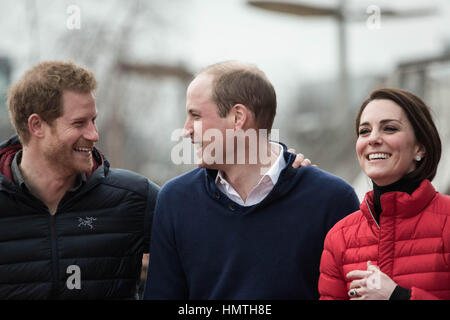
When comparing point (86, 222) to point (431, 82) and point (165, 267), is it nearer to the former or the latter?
point (165, 267)

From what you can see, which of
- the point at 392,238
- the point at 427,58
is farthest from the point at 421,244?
the point at 427,58

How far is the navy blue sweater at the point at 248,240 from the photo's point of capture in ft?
9.91

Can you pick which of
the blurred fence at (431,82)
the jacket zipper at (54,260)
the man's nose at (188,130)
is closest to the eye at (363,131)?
the man's nose at (188,130)

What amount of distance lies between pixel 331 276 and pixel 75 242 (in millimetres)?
1355

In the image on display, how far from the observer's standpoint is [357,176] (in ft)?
42.1

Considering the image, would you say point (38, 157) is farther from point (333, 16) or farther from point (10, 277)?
point (333, 16)

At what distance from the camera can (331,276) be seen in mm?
2750

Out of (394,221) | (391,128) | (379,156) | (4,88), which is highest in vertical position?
(4,88)

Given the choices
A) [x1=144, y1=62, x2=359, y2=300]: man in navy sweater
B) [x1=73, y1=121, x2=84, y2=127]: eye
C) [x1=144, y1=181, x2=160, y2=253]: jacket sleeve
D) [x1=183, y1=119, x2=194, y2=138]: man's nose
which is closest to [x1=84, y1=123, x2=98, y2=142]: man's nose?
[x1=73, y1=121, x2=84, y2=127]: eye

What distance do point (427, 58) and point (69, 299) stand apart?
951cm

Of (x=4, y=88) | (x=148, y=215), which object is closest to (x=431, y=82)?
(x=4, y=88)

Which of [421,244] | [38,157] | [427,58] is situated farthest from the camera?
[427,58]

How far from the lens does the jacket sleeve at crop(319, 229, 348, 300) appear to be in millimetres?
2727

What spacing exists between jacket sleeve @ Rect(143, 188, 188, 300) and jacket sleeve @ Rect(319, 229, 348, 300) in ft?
2.33
